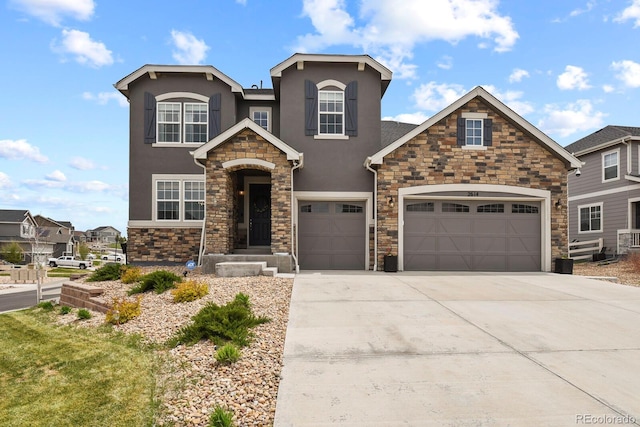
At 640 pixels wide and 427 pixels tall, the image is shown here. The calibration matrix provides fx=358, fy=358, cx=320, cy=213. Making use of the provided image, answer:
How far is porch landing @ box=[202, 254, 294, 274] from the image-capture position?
37.3ft

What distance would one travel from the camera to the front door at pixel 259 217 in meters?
14.5

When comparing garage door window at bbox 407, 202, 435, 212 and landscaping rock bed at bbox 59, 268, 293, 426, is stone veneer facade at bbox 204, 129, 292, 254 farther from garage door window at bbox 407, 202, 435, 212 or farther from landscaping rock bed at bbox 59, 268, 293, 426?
garage door window at bbox 407, 202, 435, 212

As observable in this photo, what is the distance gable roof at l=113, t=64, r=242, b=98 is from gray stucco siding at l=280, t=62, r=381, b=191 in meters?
2.36

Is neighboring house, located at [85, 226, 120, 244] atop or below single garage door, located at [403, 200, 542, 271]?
below

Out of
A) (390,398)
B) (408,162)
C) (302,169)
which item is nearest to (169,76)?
(302,169)

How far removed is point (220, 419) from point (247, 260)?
8218 millimetres

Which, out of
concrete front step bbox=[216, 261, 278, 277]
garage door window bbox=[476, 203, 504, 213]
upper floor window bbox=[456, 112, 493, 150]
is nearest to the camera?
concrete front step bbox=[216, 261, 278, 277]

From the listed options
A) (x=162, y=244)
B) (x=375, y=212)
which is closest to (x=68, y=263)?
(x=162, y=244)

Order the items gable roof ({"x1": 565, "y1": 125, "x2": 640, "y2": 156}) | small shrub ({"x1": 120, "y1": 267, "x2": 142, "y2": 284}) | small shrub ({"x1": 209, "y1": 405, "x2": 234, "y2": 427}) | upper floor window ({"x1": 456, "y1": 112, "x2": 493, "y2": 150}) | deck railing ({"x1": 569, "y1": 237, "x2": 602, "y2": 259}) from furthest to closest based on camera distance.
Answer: deck railing ({"x1": 569, "y1": 237, "x2": 602, "y2": 259}) → gable roof ({"x1": 565, "y1": 125, "x2": 640, "y2": 156}) → upper floor window ({"x1": 456, "y1": 112, "x2": 493, "y2": 150}) → small shrub ({"x1": 120, "y1": 267, "x2": 142, "y2": 284}) → small shrub ({"x1": 209, "y1": 405, "x2": 234, "y2": 427})

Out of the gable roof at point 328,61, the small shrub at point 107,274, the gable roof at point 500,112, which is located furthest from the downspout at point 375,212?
the small shrub at point 107,274

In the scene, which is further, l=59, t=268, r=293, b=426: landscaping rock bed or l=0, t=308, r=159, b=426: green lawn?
l=0, t=308, r=159, b=426: green lawn

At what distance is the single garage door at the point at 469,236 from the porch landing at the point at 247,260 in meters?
4.44

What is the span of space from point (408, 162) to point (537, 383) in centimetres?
947

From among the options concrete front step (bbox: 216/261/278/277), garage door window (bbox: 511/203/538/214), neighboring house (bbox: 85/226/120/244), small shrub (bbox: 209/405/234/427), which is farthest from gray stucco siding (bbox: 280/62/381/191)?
neighboring house (bbox: 85/226/120/244)
